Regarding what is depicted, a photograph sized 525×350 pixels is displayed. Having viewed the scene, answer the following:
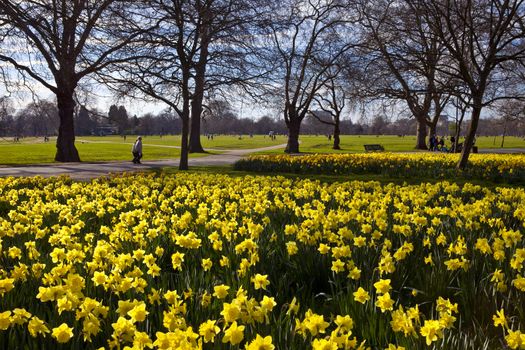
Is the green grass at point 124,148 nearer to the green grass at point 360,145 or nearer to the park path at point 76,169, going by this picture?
the green grass at point 360,145

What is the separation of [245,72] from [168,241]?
12.0m

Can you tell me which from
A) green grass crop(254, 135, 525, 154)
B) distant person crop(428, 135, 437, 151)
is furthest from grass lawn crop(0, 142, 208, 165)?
distant person crop(428, 135, 437, 151)

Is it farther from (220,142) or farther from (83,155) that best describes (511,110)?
(220,142)

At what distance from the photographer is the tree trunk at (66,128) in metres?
20.3

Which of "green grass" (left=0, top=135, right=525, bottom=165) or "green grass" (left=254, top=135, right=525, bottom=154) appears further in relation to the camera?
"green grass" (left=254, top=135, right=525, bottom=154)

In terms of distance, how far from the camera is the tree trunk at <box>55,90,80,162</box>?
20.3 meters

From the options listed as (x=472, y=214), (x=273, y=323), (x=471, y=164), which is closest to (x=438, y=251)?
(x=472, y=214)

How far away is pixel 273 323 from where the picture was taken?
2.30 meters

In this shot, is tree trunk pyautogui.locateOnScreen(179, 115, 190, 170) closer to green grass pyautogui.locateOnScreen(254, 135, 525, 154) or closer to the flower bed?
the flower bed

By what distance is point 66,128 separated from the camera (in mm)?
20609

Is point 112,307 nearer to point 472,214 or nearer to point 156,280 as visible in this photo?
point 156,280

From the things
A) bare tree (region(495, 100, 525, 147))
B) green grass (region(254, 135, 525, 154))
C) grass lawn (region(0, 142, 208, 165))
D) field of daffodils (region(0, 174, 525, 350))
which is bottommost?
grass lawn (region(0, 142, 208, 165))

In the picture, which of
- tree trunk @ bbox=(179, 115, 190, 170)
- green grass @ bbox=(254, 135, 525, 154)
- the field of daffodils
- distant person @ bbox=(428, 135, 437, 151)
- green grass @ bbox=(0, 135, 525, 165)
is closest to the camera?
the field of daffodils

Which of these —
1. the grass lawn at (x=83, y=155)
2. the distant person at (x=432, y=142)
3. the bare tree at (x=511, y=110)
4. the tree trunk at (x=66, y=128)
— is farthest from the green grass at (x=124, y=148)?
the bare tree at (x=511, y=110)
